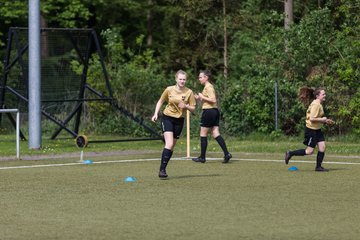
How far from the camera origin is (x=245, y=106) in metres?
28.6

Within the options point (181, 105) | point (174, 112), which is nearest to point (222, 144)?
point (174, 112)

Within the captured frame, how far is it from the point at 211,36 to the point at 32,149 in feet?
71.3

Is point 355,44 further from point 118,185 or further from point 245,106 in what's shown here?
point 118,185

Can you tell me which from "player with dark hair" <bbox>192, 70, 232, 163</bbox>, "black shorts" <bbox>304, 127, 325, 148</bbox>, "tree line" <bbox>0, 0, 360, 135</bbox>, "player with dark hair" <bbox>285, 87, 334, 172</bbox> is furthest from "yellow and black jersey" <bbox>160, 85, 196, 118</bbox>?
"tree line" <bbox>0, 0, 360, 135</bbox>

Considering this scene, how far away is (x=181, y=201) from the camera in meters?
13.5

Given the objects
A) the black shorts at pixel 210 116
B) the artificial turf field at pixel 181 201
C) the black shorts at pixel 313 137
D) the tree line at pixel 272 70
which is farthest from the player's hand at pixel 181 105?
the tree line at pixel 272 70

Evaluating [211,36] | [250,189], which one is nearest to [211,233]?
[250,189]

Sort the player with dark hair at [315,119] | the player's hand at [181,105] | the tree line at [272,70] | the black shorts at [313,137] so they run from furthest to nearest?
the tree line at [272,70] → the black shorts at [313,137] → the player with dark hair at [315,119] → the player's hand at [181,105]

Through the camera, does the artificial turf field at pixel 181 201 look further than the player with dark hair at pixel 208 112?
No

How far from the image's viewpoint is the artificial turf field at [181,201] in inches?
427

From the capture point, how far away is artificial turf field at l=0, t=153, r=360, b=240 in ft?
35.6

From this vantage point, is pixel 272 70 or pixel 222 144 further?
pixel 272 70

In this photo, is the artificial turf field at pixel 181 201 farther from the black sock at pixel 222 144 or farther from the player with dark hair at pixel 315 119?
the player with dark hair at pixel 315 119

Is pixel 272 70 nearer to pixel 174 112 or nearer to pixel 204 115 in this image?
pixel 204 115
